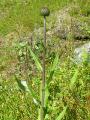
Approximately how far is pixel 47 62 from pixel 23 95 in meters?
4.92

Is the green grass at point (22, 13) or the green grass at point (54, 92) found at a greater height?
the green grass at point (54, 92)

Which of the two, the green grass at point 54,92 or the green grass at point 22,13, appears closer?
the green grass at point 54,92

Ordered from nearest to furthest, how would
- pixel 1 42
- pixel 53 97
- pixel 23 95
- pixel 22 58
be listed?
pixel 53 97 < pixel 23 95 < pixel 22 58 < pixel 1 42

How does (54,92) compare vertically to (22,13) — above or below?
above

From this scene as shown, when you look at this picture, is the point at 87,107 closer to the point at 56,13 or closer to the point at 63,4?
the point at 56,13

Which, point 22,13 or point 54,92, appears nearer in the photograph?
point 54,92

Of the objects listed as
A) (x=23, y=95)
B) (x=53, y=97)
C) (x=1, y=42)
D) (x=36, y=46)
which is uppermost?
(x=53, y=97)

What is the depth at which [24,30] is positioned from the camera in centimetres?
1367

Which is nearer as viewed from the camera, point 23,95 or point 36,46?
point 23,95

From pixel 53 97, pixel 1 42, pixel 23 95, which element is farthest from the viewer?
pixel 1 42

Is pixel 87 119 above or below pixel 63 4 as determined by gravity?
above

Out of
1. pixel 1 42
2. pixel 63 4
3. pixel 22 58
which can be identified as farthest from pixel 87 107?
pixel 63 4

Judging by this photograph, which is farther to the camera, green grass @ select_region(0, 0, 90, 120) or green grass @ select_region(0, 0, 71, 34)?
green grass @ select_region(0, 0, 71, 34)

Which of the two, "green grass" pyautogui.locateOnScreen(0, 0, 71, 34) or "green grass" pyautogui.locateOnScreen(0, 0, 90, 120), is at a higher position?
"green grass" pyautogui.locateOnScreen(0, 0, 90, 120)
